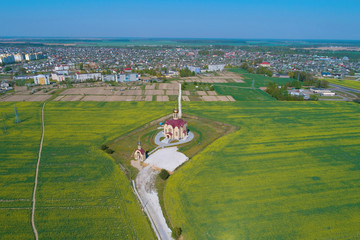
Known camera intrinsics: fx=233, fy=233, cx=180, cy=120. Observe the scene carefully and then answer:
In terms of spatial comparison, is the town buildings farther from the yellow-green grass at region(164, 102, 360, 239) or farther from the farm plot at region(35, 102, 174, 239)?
the yellow-green grass at region(164, 102, 360, 239)

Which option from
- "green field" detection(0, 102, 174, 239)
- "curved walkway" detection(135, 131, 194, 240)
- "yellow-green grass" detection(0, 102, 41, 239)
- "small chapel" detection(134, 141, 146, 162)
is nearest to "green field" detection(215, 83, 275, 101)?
"green field" detection(0, 102, 174, 239)

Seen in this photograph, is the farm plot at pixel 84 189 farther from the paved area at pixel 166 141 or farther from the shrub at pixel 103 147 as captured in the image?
the paved area at pixel 166 141

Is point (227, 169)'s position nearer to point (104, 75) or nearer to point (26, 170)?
point (26, 170)

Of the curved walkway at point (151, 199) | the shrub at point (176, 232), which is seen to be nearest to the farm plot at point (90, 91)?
the curved walkway at point (151, 199)

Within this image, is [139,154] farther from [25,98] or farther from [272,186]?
[25,98]

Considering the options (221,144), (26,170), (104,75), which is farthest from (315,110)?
(104,75)

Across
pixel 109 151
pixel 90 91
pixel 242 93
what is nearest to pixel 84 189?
pixel 109 151
